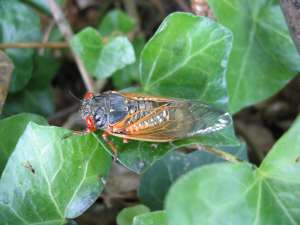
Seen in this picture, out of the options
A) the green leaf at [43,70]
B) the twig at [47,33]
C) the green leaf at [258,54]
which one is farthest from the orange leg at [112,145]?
the twig at [47,33]

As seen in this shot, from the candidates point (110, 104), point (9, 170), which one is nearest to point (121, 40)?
point (110, 104)

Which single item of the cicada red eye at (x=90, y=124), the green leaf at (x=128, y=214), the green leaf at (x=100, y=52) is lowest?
the green leaf at (x=128, y=214)

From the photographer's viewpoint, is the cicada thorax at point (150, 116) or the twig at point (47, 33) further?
the twig at point (47, 33)

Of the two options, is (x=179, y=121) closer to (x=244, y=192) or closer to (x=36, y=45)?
(x=244, y=192)

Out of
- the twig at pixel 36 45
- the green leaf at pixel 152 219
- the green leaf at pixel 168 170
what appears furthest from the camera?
the twig at pixel 36 45

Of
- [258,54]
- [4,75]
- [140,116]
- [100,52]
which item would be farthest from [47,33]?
[258,54]

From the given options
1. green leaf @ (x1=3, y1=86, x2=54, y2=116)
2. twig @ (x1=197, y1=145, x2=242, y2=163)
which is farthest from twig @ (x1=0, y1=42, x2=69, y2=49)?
twig @ (x1=197, y1=145, x2=242, y2=163)

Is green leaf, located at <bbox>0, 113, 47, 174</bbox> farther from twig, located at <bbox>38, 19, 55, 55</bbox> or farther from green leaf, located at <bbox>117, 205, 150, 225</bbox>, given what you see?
twig, located at <bbox>38, 19, 55, 55</bbox>

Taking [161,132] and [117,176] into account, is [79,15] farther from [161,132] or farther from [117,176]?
[161,132]

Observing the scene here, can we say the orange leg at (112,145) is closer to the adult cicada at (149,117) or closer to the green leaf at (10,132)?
the adult cicada at (149,117)
